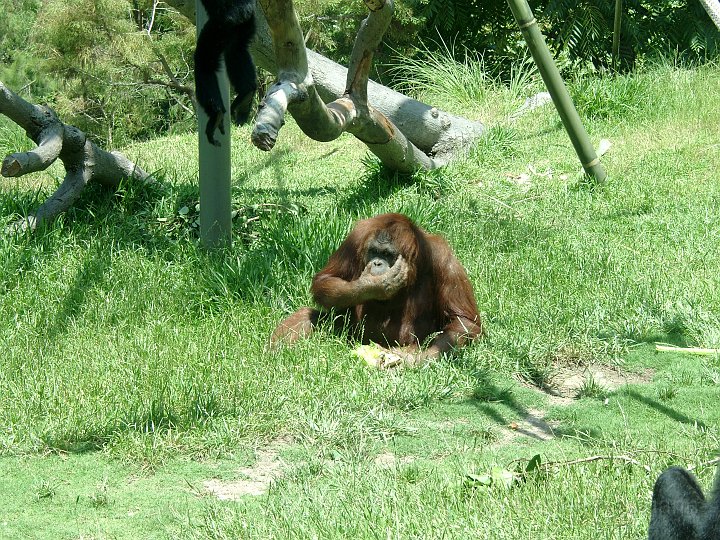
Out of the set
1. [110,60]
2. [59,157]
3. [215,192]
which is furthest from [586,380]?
[110,60]

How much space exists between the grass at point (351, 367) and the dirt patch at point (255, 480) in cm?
5

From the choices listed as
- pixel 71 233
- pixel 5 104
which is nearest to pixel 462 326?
pixel 71 233

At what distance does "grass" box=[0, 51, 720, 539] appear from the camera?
347cm

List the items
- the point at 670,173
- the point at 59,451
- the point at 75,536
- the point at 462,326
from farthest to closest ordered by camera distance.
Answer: the point at 670,173 → the point at 462,326 → the point at 59,451 → the point at 75,536

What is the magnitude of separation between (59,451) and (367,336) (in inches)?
83.6

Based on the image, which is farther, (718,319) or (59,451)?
(718,319)

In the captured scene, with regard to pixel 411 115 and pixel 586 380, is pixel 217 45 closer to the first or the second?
pixel 586 380

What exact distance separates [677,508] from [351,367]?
2.63 meters

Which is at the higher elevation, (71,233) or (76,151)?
(76,151)

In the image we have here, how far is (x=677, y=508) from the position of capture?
8.52 ft

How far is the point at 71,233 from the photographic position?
7059 millimetres

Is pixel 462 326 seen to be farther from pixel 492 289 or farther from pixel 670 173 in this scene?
pixel 670 173

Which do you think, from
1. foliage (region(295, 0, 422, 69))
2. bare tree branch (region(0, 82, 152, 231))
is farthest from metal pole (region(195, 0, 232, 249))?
foliage (region(295, 0, 422, 69))

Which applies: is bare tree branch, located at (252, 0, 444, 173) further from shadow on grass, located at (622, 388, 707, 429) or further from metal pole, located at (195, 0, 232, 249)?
shadow on grass, located at (622, 388, 707, 429)
